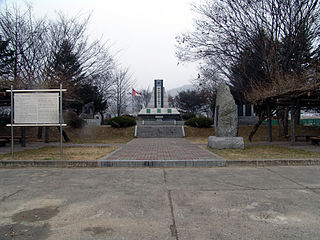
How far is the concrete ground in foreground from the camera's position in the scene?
10.1 ft

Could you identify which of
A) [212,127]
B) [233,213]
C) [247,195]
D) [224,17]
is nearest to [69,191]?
[233,213]

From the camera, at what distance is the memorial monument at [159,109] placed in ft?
103

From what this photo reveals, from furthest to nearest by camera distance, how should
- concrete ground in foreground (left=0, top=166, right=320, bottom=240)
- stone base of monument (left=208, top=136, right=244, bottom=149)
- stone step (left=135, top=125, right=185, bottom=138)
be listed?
1. stone step (left=135, top=125, right=185, bottom=138)
2. stone base of monument (left=208, top=136, right=244, bottom=149)
3. concrete ground in foreground (left=0, top=166, right=320, bottom=240)

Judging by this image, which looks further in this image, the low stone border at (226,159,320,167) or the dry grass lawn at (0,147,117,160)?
the dry grass lawn at (0,147,117,160)

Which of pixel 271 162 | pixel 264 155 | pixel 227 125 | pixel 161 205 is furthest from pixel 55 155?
pixel 264 155

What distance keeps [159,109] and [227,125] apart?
2117 centimetres

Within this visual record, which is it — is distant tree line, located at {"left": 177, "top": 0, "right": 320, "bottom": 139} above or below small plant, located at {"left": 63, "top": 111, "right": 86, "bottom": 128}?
above

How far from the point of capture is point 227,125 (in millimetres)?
11312

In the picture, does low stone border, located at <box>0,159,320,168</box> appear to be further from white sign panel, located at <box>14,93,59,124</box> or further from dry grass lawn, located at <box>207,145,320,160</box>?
white sign panel, located at <box>14,93,59,124</box>

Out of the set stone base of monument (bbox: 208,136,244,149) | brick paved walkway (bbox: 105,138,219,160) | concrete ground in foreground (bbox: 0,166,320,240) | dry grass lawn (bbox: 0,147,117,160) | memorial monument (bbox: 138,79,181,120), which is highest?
memorial monument (bbox: 138,79,181,120)

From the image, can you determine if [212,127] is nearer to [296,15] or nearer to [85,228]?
[296,15]

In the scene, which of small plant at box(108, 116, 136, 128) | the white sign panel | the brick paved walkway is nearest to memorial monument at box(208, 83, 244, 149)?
the brick paved walkway

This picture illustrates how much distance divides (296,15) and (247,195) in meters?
14.3

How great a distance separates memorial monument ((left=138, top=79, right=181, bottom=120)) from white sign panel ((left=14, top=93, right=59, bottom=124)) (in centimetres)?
Answer: 2297
